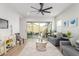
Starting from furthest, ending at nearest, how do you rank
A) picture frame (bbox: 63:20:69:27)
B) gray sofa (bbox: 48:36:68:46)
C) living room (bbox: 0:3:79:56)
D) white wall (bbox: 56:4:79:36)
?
gray sofa (bbox: 48:36:68:46) → picture frame (bbox: 63:20:69:27) → white wall (bbox: 56:4:79:36) → living room (bbox: 0:3:79:56)

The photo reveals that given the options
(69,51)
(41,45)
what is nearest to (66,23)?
(41,45)

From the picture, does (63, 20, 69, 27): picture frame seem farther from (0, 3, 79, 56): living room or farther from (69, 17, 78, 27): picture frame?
(69, 17, 78, 27): picture frame

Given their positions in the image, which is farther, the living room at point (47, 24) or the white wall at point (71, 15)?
→ the white wall at point (71, 15)

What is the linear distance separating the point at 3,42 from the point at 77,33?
273 cm

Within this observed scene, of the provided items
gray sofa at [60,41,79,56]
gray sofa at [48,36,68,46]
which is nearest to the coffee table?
gray sofa at [48,36,68,46]

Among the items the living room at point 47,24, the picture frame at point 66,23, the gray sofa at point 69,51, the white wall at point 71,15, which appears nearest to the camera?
the gray sofa at point 69,51

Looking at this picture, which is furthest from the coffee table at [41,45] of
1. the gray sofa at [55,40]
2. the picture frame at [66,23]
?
the picture frame at [66,23]

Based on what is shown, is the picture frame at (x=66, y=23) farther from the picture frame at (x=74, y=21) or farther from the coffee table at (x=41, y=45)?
the coffee table at (x=41, y=45)

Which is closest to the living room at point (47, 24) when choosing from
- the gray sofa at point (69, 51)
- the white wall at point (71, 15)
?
the white wall at point (71, 15)

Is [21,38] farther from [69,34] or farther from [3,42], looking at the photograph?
[69,34]

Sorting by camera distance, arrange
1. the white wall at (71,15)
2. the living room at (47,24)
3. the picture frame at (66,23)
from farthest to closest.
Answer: the picture frame at (66,23)
the white wall at (71,15)
the living room at (47,24)

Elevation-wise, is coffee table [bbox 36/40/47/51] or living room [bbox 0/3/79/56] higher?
living room [bbox 0/3/79/56]

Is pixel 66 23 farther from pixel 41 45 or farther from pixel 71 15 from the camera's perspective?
pixel 41 45

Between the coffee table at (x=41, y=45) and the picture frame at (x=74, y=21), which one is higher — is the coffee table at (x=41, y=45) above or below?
below
